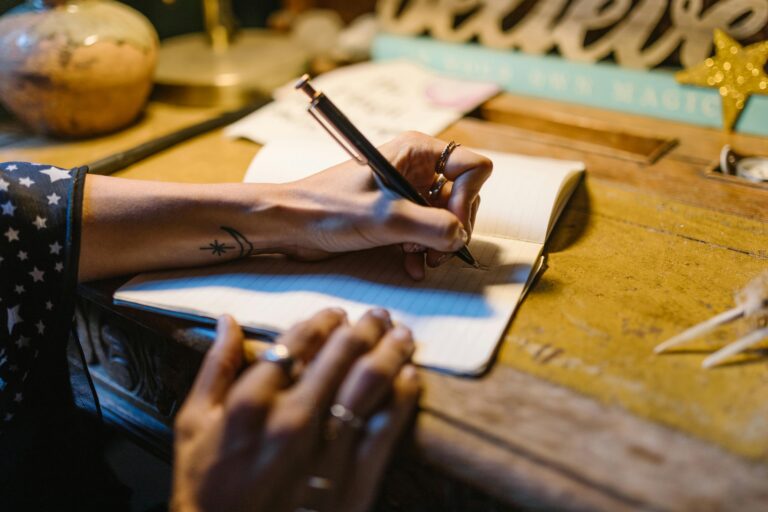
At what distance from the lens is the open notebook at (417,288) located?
27.1 inches

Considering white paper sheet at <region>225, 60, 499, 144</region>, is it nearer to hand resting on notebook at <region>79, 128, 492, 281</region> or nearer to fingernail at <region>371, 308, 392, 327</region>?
hand resting on notebook at <region>79, 128, 492, 281</region>

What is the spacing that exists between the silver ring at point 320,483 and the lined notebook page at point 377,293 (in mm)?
158

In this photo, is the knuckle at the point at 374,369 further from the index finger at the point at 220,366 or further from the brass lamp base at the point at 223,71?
the brass lamp base at the point at 223,71

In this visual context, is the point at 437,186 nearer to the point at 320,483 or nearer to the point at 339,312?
the point at 339,312

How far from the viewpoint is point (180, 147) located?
1230 mm

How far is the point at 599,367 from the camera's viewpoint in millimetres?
645

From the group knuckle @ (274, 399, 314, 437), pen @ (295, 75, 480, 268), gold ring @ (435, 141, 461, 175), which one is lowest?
knuckle @ (274, 399, 314, 437)

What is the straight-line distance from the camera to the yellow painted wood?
0.60 meters

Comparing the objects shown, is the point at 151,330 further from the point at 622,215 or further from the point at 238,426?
the point at 622,215

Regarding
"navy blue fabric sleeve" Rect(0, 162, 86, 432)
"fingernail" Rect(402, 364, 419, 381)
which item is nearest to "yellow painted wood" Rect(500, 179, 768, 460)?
"fingernail" Rect(402, 364, 419, 381)

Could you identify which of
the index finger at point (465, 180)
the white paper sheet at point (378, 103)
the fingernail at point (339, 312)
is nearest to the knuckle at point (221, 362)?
the fingernail at point (339, 312)

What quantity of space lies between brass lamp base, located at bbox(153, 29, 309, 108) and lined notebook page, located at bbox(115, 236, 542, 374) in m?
0.76

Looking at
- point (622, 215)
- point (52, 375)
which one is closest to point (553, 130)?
point (622, 215)

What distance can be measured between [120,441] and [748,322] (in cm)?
107
